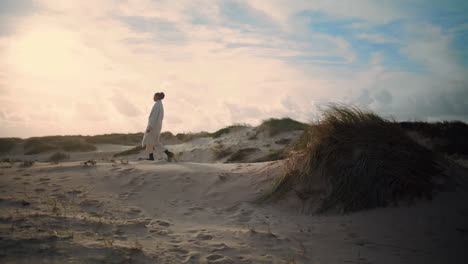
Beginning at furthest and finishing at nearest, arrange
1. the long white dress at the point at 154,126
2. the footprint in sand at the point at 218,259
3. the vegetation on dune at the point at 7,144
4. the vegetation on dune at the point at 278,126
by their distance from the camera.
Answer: the vegetation on dune at the point at 7,144 < the vegetation on dune at the point at 278,126 < the long white dress at the point at 154,126 < the footprint in sand at the point at 218,259

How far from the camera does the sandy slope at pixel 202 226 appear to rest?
2975 millimetres

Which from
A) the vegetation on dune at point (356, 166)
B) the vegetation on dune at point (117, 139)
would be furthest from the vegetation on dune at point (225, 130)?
the vegetation on dune at point (356, 166)

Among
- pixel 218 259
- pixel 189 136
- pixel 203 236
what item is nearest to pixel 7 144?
pixel 189 136

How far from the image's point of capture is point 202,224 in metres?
4.10

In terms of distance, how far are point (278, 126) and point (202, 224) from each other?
11380mm

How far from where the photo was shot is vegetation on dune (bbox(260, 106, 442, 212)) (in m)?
4.36

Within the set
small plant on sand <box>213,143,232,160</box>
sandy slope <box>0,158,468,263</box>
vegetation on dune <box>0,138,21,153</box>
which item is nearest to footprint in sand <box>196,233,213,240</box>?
sandy slope <box>0,158,468,263</box>

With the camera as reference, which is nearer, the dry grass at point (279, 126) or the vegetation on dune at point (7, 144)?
the dry grass at point (279, 126)

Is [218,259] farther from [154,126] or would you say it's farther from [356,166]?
[154,126]

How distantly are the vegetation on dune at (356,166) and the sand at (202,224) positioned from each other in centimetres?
23

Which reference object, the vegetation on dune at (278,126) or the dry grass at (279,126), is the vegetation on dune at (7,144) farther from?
the vegetation on dune at (278,126)

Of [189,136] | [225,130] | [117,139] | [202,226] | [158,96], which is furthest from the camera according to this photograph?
[117,139]

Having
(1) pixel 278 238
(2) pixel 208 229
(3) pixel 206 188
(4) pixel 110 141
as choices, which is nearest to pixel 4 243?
(2) pixel 208 229

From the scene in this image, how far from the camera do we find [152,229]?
3734 millimetres
